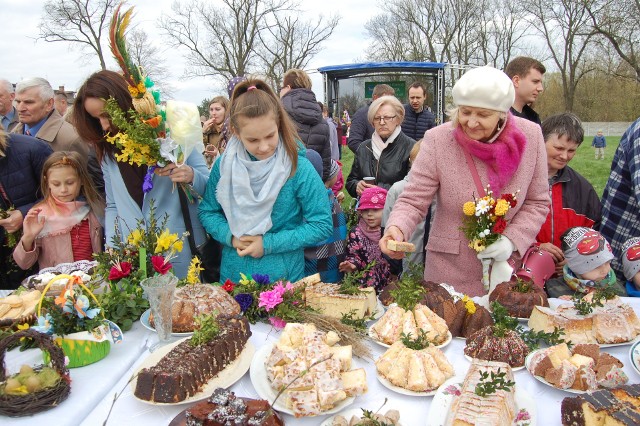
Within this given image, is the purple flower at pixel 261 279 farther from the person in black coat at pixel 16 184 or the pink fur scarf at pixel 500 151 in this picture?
the person in black coat at pixel 16 184

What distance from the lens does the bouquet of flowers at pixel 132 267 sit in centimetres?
219

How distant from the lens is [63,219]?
10.3ft

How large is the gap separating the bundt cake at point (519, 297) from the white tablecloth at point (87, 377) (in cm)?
155

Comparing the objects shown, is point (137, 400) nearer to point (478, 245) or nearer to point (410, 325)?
point (410, 325)

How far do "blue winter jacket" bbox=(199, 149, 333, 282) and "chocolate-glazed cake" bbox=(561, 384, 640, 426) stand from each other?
4.86 feet

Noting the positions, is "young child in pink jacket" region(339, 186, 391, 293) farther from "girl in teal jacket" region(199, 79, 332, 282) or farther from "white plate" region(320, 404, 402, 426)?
"white plate" region(320, 404, 402, 426)

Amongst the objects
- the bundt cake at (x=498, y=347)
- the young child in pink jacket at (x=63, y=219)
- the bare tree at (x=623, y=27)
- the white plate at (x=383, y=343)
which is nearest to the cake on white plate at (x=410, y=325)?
the white plate at (x=383, y=343)

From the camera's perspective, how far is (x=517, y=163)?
234 centimetres

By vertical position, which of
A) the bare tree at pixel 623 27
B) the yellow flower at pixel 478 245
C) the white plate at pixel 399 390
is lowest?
the white plate at pixel 399 390

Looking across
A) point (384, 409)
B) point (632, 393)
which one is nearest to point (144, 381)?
point (384, 409)

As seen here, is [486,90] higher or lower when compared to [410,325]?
higher

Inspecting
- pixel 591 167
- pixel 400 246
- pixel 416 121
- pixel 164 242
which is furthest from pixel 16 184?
pixel 591 167

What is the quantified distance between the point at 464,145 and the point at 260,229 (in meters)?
1.12

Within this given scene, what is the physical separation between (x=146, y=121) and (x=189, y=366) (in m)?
1.27
